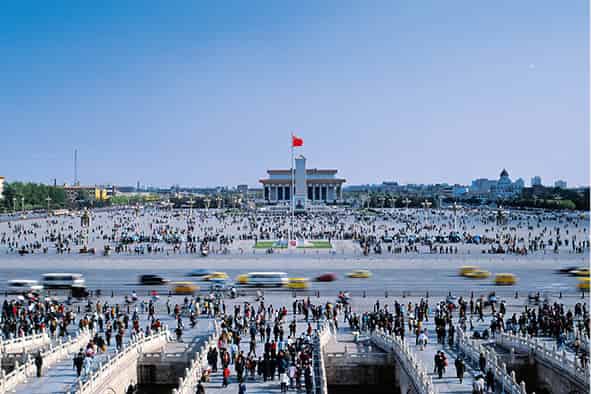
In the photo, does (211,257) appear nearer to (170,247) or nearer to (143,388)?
(170,247)

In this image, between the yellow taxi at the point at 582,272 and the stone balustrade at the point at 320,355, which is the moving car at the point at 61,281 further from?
the yellow taxi at the point at 582,272

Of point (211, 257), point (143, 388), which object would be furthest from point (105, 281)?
point (143, 388)

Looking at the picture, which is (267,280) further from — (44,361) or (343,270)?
(44,361)

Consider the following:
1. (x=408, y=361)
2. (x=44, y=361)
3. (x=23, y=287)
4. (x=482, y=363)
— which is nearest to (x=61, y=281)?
(x=23, y=287)

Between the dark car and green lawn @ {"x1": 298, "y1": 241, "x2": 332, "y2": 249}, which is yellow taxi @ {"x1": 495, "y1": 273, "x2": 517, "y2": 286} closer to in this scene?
the dark car

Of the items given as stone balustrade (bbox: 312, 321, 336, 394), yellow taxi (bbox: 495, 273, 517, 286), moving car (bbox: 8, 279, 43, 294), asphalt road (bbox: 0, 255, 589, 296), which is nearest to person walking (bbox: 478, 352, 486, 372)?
stone balustrade (bbox: 312, 321, 336, 394)
